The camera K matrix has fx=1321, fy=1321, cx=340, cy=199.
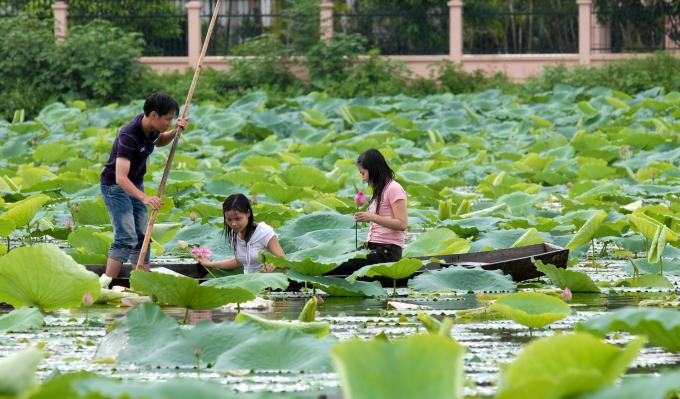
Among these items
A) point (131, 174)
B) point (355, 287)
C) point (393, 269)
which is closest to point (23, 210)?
point (131, 174)

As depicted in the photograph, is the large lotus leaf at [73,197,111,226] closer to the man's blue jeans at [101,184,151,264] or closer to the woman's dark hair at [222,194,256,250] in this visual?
the man's blue jeans at [101,184,151,264]

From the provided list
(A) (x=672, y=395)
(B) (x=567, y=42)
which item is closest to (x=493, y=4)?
(B) (x=567, y=42)

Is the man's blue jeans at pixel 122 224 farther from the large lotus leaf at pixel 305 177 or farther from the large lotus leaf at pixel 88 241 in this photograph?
the large lotus leaf at pixel 305 177

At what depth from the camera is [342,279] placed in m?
5.09

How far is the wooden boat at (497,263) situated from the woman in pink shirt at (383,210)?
158 millimetres

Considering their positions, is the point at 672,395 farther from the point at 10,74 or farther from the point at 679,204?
the point at 10,74

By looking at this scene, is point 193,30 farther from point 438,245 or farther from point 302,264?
point 302,264

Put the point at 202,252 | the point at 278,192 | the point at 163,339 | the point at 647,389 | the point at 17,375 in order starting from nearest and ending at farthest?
the point at 647,389 → the point at 17,375 → the point at 163,339 → the point at 202,252 → the point at 278,192

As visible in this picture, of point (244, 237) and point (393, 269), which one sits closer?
point (393, 269)

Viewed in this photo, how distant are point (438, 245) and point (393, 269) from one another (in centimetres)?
97

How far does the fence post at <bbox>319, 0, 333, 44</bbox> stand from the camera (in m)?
18.5

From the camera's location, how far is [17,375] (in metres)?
2.25

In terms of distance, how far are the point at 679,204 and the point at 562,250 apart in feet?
6.17

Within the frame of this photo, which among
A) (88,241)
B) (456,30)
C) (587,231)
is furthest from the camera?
(456,30)
